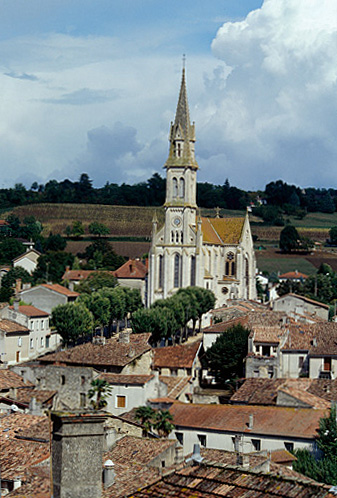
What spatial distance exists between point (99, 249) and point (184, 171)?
48.6 meters

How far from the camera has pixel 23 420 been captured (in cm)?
3756

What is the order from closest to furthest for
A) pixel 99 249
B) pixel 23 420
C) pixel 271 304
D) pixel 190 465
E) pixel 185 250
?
pixel 190 465 < pixel 23 420 < pixel 271 304 < pixel 185 250 < pixel 99 249

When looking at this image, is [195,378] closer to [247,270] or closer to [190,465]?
[190,465]

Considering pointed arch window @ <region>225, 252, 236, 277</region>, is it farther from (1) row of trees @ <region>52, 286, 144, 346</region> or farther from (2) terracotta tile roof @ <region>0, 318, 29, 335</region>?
(2) terracotta tile roof @ <region>0, 318, 29, 335</region>

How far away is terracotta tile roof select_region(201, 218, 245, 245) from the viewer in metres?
123

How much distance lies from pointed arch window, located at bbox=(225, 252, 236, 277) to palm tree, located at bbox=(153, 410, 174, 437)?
7699cm

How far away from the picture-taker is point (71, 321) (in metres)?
82.4

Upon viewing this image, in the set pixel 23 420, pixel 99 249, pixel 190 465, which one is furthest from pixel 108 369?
pixel 99 249

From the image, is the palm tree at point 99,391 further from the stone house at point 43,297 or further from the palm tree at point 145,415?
the stone house at point 43,297

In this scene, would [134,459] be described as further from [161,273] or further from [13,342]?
[161,273]

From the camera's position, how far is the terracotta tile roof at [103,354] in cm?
6044

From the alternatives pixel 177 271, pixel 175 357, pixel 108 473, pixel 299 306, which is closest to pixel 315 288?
pixel 177 271

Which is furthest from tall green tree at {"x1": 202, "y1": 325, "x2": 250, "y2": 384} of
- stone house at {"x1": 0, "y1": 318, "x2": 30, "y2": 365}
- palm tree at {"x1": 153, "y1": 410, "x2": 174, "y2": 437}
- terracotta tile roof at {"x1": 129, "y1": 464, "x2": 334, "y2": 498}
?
terracotta tile roof at {"x1": 129, "y1": 464, "x2": 334, "y2": 498}

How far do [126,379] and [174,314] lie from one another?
1354 inches
